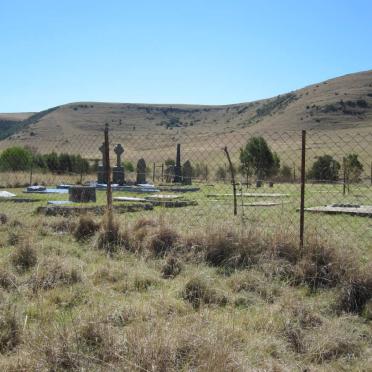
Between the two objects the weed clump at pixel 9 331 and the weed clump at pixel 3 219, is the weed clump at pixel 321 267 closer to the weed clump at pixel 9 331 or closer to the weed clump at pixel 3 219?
the weed clump at pixel 9 331

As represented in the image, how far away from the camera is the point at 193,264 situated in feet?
20.2

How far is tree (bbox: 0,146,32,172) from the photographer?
1155 inches

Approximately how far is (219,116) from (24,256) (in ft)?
390

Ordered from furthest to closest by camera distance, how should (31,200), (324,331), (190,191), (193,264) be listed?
(190,191)
(31,200)
(193,264)
(324,331)

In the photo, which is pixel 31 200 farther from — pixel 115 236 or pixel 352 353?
pixel 352 353

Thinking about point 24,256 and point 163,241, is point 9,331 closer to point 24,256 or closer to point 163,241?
point 24,256

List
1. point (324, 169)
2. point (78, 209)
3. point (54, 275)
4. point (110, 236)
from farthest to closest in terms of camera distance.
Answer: point (324, 169)
point (78, 209)
point (110, 236)
point (54, 275)

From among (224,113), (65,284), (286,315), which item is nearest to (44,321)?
(65,284)

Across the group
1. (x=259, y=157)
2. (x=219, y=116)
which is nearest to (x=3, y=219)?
(x=259, y=157)

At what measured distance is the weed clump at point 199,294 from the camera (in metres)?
4.85

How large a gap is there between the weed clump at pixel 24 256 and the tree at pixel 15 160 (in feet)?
79.5

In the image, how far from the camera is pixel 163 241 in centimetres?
684

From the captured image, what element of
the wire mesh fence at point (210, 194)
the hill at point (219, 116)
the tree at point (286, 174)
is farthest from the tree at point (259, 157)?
the hill at point (219, 116)

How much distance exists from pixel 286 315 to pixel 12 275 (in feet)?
10.1
